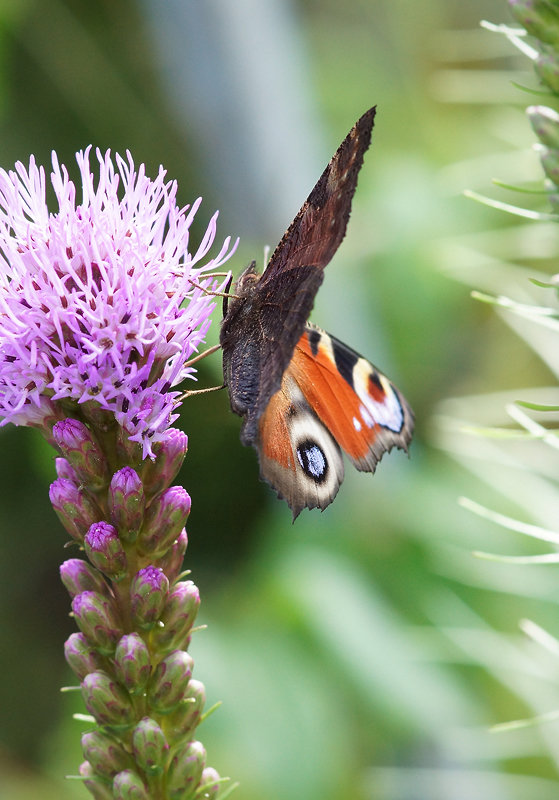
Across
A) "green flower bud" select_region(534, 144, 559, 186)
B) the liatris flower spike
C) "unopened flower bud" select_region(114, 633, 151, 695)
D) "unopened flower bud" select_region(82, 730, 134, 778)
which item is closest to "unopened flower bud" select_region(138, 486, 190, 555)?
the liatris flower spike

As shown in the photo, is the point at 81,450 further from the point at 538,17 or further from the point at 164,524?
the point at 538,17

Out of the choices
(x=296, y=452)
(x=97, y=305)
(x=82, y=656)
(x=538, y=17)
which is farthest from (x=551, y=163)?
(x=82, y=656)

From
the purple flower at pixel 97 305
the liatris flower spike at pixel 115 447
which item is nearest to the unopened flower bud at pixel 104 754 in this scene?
the liatris flower spike at pixel 115 447

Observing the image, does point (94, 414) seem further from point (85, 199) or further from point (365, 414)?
point (365, 414)

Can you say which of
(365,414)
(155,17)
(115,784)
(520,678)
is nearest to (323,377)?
(365,414)

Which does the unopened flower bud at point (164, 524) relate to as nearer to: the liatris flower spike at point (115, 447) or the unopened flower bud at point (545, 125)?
the liatris flower spike at point (115, 447)
